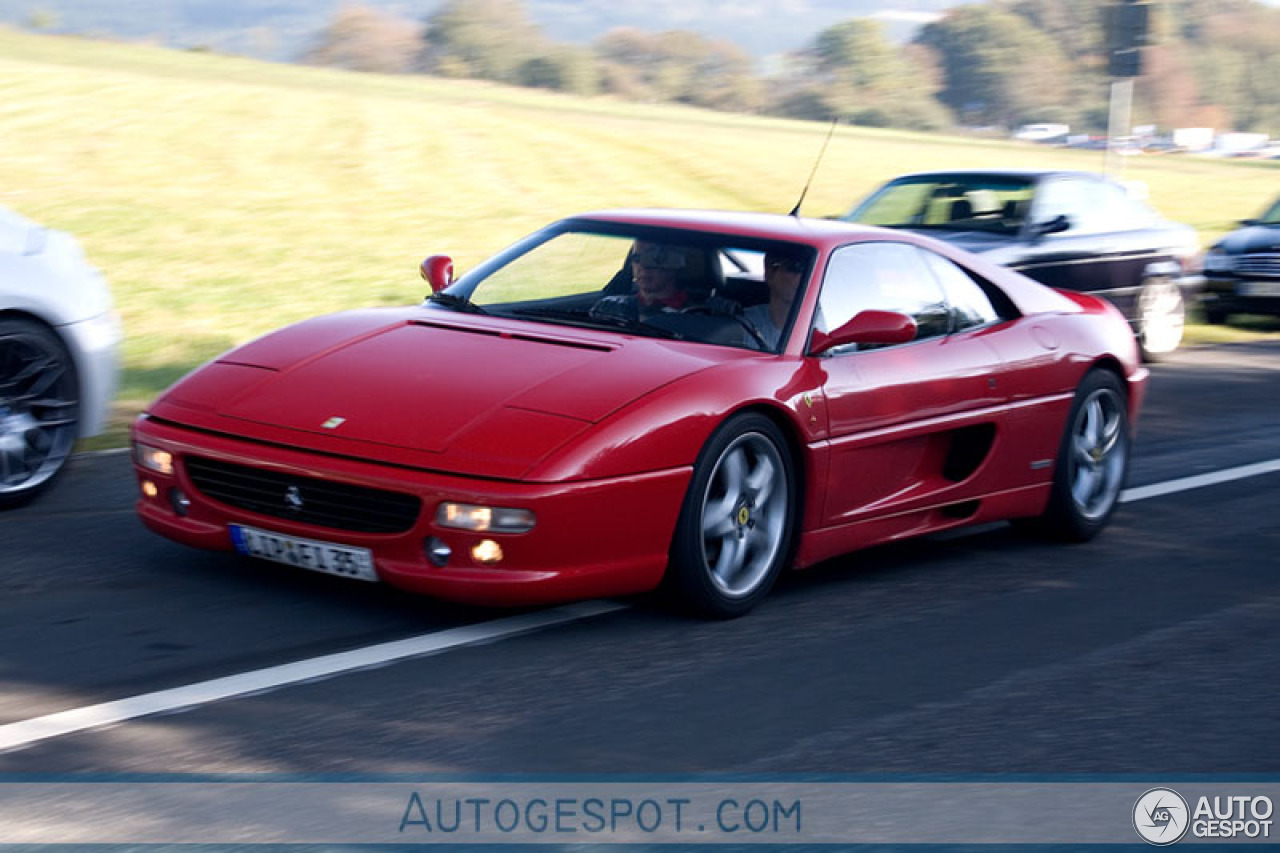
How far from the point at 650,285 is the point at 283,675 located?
219 centimetres

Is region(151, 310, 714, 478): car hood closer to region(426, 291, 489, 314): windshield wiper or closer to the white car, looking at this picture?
region(426, 291, 489, 314): windshield wiper

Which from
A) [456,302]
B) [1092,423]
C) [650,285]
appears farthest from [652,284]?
[1092,423]

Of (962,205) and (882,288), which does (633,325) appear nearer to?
(882,288)

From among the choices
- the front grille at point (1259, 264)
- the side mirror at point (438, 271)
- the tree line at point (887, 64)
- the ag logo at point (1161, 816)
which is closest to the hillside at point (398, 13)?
the tree line at point (887, 64)

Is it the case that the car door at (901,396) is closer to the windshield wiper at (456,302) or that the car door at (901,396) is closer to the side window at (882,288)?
the side window at (882,288)

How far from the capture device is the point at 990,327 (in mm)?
6863

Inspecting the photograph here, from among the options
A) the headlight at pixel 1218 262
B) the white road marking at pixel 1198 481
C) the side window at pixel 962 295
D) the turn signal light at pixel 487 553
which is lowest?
the headlight at pixel 1218 262

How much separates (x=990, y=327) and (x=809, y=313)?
1.10 meters

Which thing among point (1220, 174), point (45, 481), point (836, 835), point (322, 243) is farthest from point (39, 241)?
point (1220, 174)

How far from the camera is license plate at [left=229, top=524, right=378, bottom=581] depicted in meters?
5.14

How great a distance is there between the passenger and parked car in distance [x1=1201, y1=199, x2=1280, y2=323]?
11154 mm

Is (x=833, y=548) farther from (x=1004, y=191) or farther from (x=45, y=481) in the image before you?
(x=1004, y=191)

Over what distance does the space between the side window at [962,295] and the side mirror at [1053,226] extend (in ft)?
20.1

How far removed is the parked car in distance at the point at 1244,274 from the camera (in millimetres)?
16094
